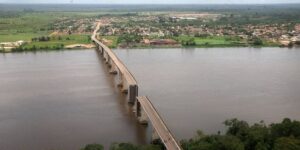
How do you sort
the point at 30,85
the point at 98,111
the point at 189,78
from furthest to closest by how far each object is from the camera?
1. the point at 189,78
2. the point at 30,85
3. the point at 98,111

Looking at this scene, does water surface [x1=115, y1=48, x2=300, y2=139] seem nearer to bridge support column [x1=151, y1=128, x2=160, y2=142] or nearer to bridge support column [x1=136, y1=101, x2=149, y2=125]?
bridge support column [x1=136, y1=101, x2=149, y2=125]

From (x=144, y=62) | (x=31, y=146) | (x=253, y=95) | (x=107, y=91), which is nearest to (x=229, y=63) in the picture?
(x=144, y=62)

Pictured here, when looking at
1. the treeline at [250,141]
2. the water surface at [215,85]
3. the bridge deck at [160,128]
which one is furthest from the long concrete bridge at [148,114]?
the water surface at [215,85]

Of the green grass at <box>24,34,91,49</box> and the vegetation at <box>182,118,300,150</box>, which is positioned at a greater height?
the vegetation at <box>182,118,300,150</box>

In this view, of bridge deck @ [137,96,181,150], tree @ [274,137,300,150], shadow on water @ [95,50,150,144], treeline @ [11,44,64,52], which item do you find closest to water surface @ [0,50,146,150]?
shadow on water @ [95,50,150,144]

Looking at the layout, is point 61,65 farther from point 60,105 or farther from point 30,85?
point 60,105

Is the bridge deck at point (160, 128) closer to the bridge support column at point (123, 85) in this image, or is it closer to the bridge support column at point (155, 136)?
the bridge support column at point (155, 136)

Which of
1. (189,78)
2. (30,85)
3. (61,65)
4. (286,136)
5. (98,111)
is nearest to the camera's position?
(286,136)
